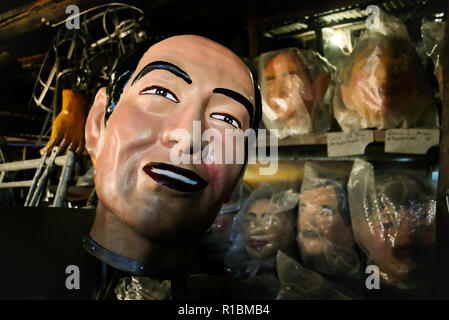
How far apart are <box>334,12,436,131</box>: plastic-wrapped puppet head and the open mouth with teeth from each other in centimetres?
94

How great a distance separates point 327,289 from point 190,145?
3.34ft

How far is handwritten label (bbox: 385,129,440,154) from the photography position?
1351mm

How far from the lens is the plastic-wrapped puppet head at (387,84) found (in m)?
1.42

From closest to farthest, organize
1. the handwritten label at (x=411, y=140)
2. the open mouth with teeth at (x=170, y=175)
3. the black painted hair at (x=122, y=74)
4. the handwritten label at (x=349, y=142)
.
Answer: the open mouth with teeth at (x=170, y=175), the black painted hair at (x=122, y=74), the handwritten label at (x=411, y=140), the handwritten label at (x=349, y=142)

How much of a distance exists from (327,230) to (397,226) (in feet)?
0.98

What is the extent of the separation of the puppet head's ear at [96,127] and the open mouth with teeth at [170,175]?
0.25m

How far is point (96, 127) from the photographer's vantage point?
3.54 ft

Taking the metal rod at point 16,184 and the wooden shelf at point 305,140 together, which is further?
the wooden shelf at point 305,140

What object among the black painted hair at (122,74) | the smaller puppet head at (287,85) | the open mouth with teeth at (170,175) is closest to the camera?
the open mouth with teeth at (170,175)

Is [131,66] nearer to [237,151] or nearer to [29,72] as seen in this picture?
[237,151]

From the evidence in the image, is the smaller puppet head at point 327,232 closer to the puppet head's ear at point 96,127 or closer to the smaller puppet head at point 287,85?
the smaller puppet head at point 287,85

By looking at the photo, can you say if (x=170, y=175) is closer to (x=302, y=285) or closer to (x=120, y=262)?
(x=120, y=262)

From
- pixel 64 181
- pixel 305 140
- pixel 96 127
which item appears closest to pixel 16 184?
pixel 64 181

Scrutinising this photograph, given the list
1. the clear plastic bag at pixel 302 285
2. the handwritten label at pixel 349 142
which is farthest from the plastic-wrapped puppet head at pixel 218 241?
the handwritten label at pixel 349 142
